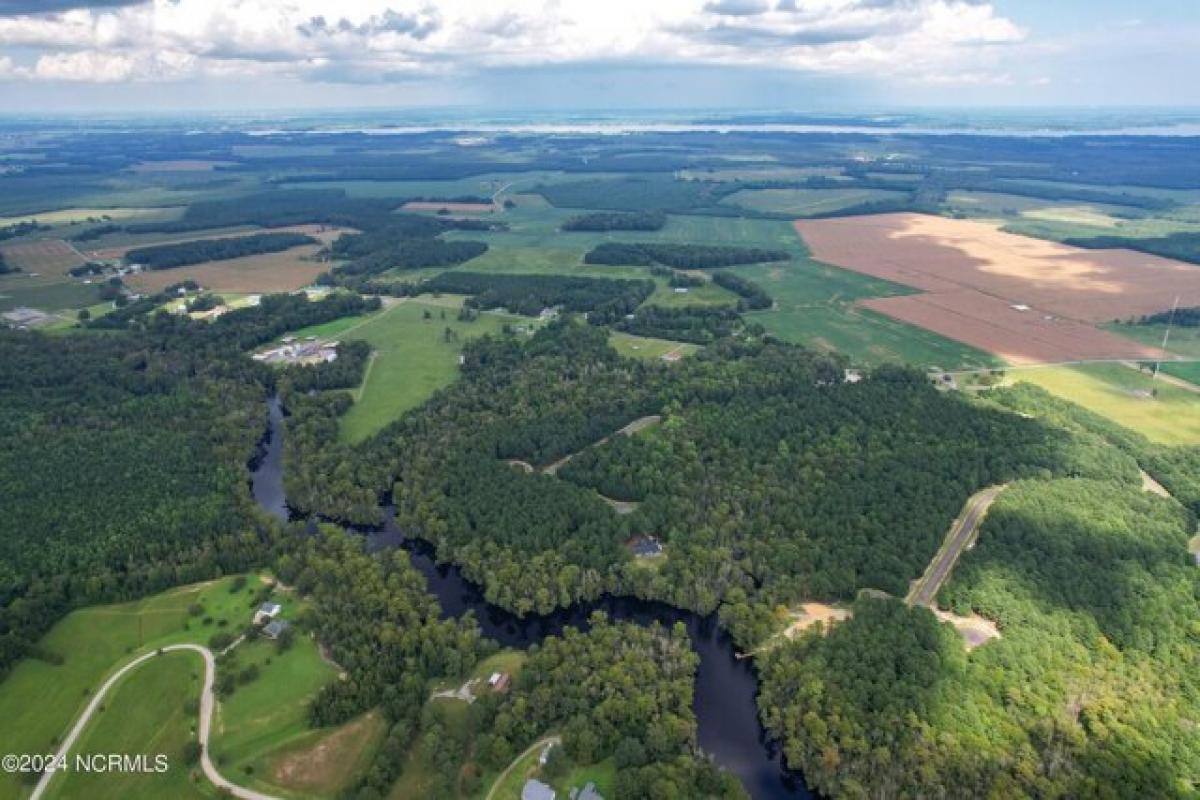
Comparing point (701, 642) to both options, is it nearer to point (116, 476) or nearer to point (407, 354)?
point (116, 476)

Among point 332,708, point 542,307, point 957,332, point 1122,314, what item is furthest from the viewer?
point 542,307

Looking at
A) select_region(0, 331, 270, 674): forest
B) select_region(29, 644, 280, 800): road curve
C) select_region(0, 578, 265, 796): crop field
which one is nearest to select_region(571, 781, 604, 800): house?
select_region(29, 644, 280, 800): road curve

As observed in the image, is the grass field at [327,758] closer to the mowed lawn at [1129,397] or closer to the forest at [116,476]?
the forest at [116,476]

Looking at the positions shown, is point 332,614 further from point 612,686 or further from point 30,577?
point 30,577

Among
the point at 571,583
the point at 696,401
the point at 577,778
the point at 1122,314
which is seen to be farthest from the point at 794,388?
the point at 1122,314

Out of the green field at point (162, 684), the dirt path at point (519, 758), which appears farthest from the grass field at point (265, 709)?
the dirt path at point (519, 758)

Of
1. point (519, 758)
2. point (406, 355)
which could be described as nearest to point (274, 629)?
point (519, 758)
